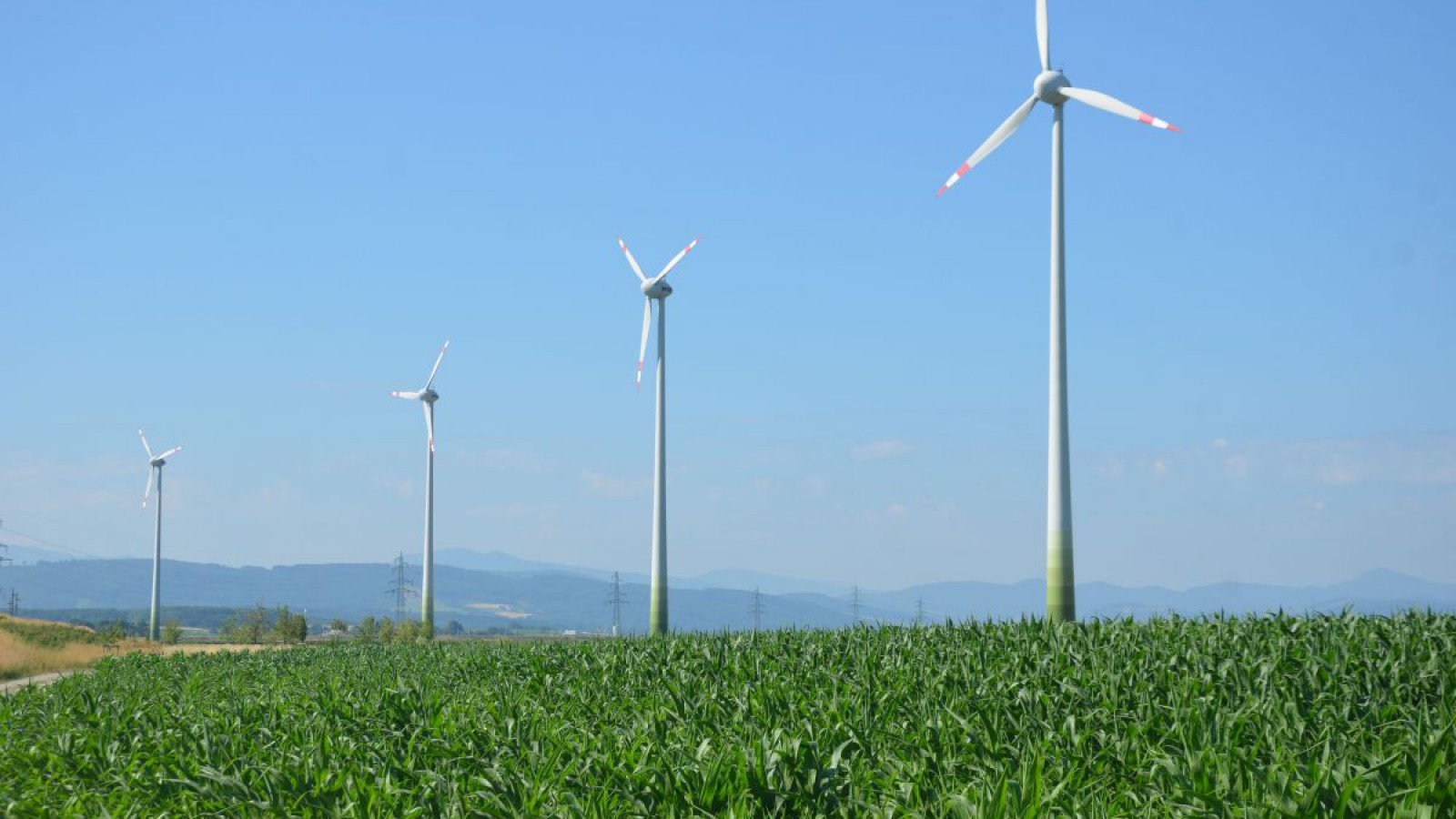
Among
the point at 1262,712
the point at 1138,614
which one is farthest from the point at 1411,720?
the point at 1138,614

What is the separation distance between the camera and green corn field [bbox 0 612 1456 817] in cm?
1148

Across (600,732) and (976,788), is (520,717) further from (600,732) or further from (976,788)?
(976,788)

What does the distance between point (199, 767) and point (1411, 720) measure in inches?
574

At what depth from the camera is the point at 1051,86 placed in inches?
1602

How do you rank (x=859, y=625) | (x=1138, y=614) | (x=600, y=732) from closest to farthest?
(x=600, y=732), (x=1138, y=614), (x=859, y=625)

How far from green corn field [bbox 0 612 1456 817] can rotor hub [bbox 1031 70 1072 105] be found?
20779 millimetres

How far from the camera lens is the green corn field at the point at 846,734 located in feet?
37.7

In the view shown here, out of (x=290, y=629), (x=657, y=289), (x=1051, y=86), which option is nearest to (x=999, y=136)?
(x=1051, y=86)

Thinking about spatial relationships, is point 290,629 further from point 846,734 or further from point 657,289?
point 846,734

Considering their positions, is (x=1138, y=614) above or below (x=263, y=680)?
above

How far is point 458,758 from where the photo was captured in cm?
1521

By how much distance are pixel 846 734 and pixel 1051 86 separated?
31.1 metres

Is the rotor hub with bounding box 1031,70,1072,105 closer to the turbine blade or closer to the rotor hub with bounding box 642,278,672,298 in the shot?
the turbine blade

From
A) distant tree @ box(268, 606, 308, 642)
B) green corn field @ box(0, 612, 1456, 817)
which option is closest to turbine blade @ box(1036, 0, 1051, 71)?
Result: green corn field @ box(0, 612, 1456, 817)
